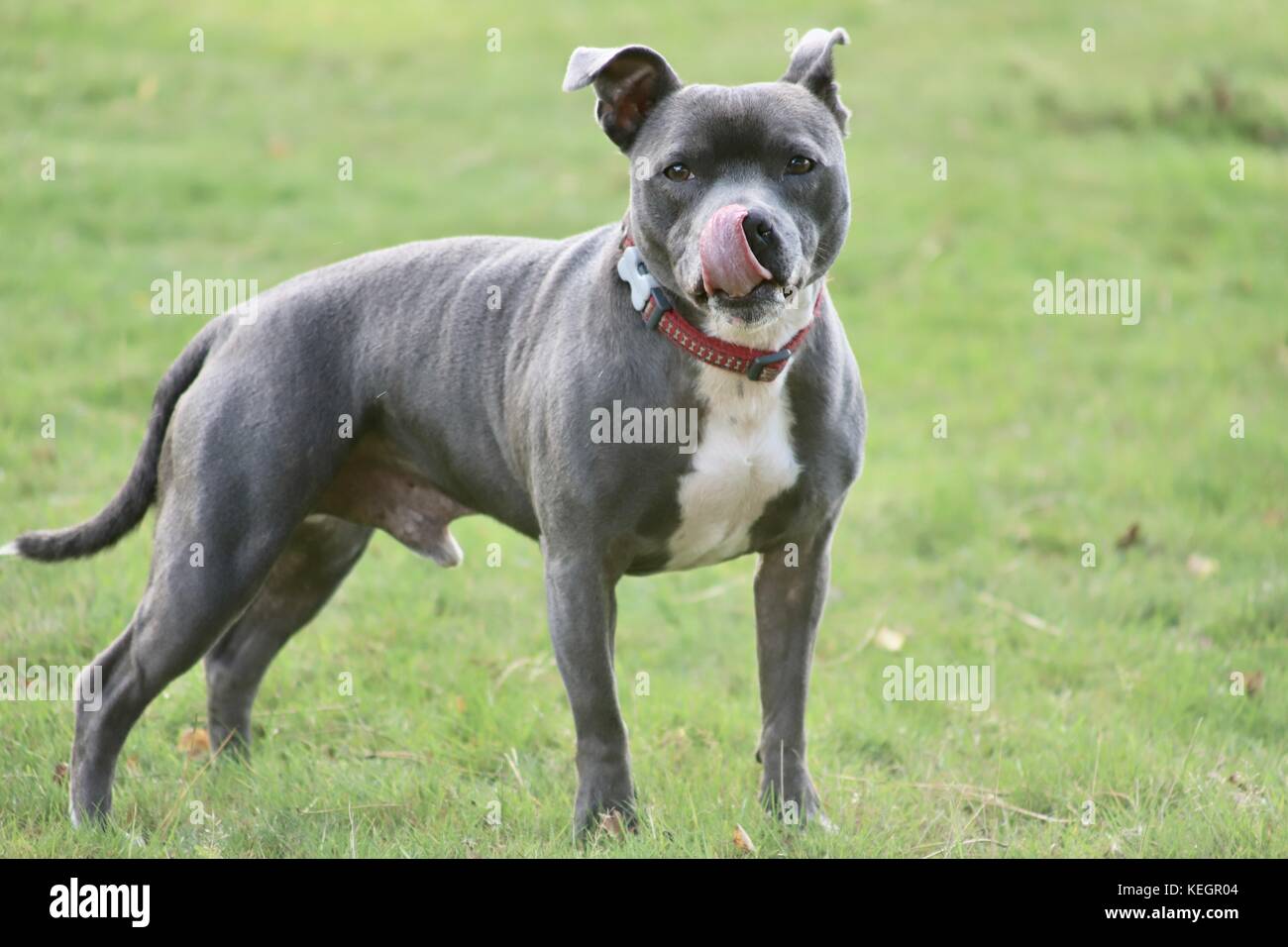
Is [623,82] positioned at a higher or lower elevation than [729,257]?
higher

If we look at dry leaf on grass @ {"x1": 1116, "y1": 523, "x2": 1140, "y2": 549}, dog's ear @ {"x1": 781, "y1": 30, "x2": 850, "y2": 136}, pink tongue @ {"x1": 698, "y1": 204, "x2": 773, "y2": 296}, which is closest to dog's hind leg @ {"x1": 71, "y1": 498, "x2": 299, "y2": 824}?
pink tongue @ {"x1": 698, "y1": 204, "x2": 773, "y2": 296}

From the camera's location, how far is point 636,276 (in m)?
3.99

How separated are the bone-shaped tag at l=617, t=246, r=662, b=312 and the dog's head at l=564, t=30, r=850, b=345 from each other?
0.15 ft

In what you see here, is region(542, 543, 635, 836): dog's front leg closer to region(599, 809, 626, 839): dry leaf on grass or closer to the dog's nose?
region(599, 809, 626, 839): dry leaf on grass

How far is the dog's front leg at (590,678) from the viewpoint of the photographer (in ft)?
13.2

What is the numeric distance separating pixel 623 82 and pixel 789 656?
1.59 m

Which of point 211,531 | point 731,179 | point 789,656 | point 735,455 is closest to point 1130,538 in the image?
point 789,656

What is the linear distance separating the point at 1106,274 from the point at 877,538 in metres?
3.26

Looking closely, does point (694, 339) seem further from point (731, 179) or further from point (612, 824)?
point (612, 824)

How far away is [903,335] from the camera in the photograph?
8922 mm

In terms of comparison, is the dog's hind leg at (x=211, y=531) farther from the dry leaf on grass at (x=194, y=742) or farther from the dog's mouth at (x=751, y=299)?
the dog's mouth at (x=751, y=299)

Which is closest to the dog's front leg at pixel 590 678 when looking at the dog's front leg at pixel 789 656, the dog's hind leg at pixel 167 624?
the dog's front leg at pixel 789 656

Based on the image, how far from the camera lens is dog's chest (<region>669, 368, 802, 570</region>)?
13.0 ft

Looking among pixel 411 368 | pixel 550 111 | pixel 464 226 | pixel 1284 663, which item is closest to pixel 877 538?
pixel 1284 663
